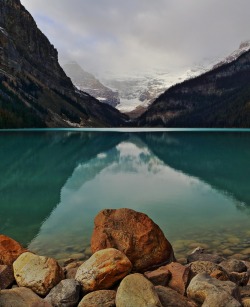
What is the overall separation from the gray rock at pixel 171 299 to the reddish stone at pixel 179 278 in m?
0.50

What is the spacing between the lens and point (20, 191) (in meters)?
33.2

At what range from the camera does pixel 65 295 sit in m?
10.4

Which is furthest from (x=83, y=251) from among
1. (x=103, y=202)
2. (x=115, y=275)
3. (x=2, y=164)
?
(x=2, y=164)

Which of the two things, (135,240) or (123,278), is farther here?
(135,240)

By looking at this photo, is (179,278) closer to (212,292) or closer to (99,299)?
(212,292)

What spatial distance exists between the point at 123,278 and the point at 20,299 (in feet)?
9.65

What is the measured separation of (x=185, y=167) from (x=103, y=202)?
88.7 feet

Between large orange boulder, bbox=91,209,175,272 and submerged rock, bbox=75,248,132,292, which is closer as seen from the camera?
submerged rock, bbox=75,248,132,292

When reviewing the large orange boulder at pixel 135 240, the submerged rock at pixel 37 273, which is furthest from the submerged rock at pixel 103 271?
the large orange boulder at pixel 135 240

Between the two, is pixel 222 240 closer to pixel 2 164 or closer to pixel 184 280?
pixel 184 280

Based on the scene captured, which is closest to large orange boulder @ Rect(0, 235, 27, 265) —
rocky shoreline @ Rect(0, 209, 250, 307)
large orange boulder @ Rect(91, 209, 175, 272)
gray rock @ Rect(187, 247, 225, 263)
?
rocky shoreline @ Rect(0, 209, 250, 307)

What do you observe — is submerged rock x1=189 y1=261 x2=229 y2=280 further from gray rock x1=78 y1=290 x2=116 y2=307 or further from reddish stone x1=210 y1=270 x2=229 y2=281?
gray rock x1=78 y1=290 x2=116 y2=307

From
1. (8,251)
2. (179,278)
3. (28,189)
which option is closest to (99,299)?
(179,278)

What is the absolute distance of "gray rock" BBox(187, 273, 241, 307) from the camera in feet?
31.6
